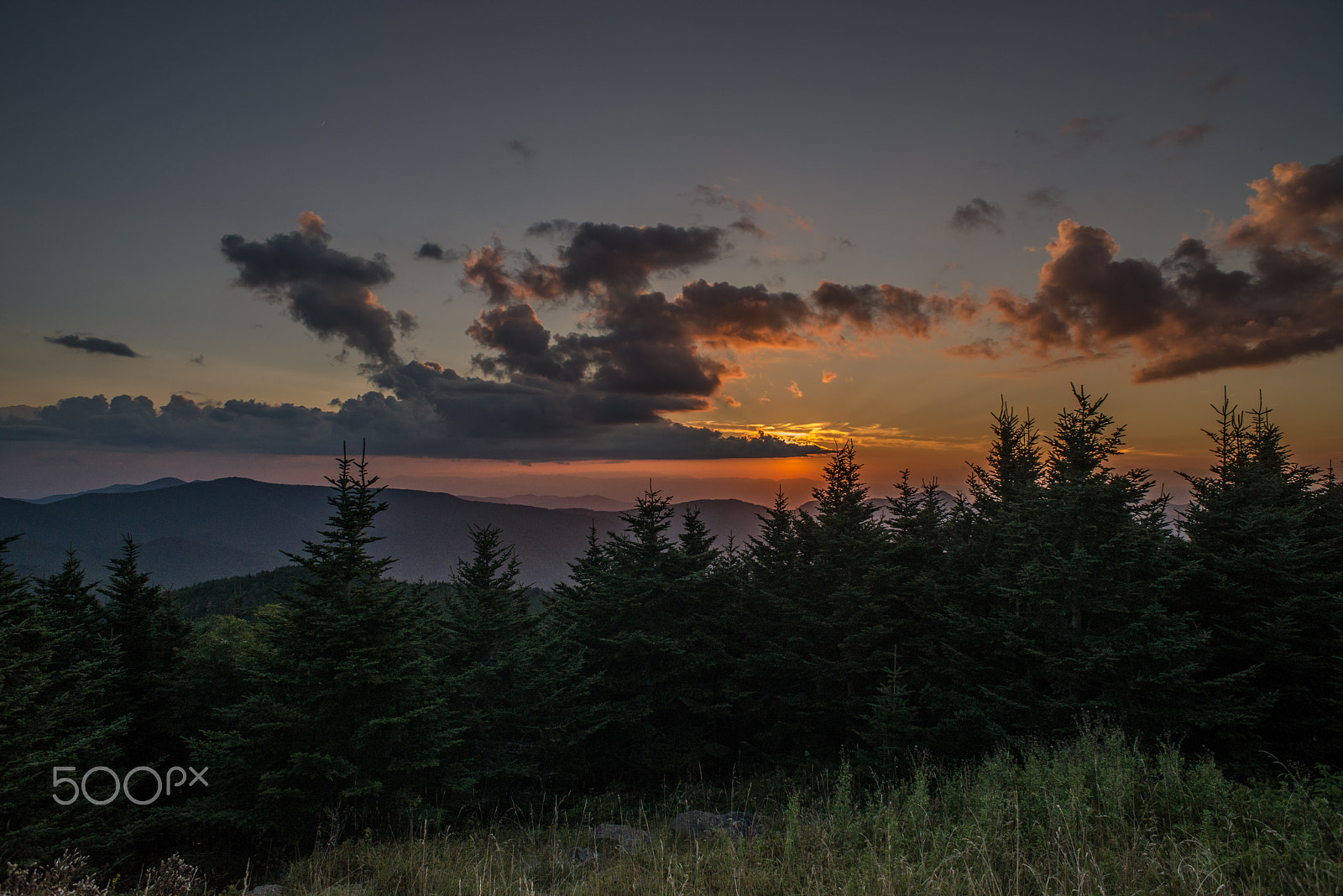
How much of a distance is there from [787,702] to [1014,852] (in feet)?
64.4

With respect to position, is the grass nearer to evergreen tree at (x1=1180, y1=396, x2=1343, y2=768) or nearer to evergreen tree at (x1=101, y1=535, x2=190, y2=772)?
evergreen tree at (x1=1180, y1=396, x2=1343, y2=768)

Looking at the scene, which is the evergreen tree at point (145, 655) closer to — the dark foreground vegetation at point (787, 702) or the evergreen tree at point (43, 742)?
the dark foreground vegetation at point (787, 702)

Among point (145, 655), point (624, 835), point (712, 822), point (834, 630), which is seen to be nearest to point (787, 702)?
point (834, 630)

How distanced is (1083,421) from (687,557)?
15.4 metres

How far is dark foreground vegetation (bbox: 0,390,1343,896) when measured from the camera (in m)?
5.69

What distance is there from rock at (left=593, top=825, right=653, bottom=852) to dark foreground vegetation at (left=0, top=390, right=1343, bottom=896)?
36 cm

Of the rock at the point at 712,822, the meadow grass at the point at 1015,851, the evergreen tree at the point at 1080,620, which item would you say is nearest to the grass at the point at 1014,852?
the meadow grass at the point at 1015,851

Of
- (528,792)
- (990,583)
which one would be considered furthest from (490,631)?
(990,583)

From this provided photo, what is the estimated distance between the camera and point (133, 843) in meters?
20.7

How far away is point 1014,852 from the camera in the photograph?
4934mm

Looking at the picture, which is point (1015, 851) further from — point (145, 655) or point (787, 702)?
point (145, 655)

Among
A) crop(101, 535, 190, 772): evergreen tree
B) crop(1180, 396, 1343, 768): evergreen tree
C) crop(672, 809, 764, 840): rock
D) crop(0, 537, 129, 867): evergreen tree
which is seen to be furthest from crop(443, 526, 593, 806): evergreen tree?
crop(1180, 396, 1343, 768): evergreen tree

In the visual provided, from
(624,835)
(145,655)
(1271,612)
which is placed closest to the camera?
(624,835)

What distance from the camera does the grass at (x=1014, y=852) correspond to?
14.0 ft
